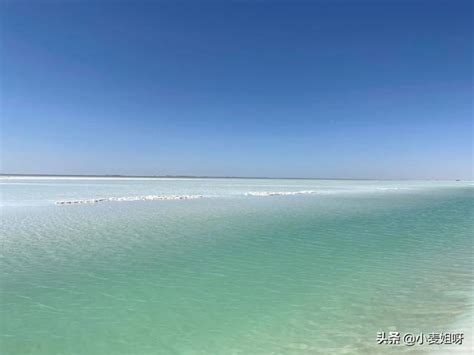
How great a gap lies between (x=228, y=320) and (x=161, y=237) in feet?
28.4

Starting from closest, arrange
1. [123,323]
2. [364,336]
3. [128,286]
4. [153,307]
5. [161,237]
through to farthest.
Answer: [364,336], [123,323], [153,307], [128,286], [161,237]

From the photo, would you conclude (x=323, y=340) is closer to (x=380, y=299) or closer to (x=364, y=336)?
(x=364, y=336)

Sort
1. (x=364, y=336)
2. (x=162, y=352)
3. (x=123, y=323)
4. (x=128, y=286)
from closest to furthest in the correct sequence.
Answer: (x=162, y=352) → (x=364, y=336) → (x=123, y=323) → (x=128, y=286)

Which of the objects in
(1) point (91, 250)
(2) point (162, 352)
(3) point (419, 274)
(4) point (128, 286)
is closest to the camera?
(2) point (162, 352)

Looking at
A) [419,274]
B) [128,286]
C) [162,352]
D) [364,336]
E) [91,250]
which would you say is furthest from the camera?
[91,250]

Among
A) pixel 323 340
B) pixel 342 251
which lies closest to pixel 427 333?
pixel 323 340

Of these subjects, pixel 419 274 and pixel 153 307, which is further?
pixel 419 274

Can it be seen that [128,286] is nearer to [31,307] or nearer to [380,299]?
[31,307]

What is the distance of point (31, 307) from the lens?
7.24 metres

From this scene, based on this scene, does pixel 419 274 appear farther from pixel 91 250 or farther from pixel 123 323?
pixel 91 250

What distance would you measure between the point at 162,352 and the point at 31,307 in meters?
3.57

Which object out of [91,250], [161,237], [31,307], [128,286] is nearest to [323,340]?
[128,286]

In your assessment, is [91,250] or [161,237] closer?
[91,250]

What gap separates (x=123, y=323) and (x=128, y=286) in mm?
2096
